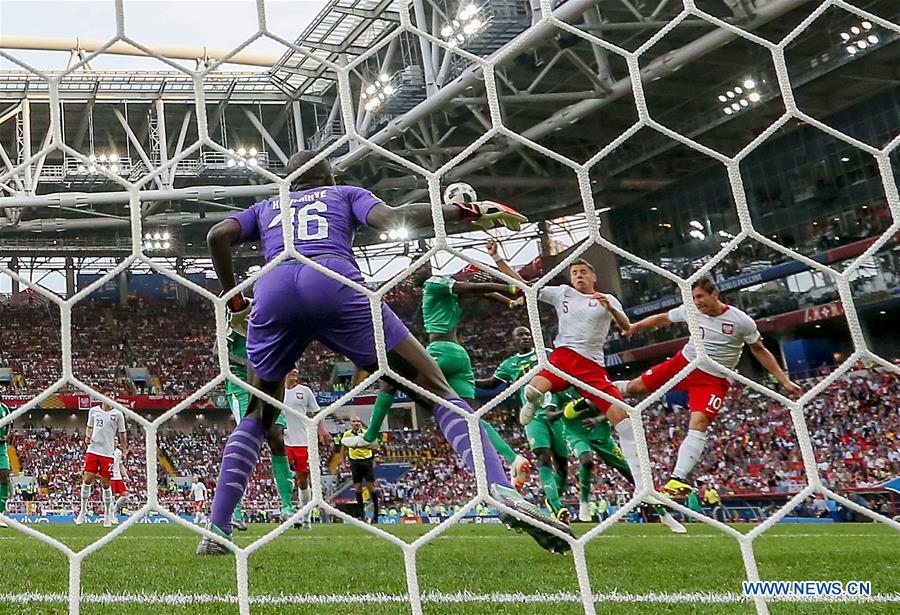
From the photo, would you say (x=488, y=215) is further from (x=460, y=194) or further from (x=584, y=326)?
(x=584, y=326)

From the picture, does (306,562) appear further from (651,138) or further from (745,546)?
(651,138)

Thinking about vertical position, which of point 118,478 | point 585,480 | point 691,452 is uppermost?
point 118,478

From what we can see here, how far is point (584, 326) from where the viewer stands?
12.5 ft

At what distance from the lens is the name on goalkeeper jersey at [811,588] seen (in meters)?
1.76

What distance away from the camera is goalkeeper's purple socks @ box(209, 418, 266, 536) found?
2.33 metres

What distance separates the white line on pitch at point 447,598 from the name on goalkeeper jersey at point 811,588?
5cm

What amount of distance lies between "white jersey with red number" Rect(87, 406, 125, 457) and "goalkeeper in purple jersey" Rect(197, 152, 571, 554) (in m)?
4.57

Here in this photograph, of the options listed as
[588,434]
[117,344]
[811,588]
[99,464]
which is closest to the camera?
[811,588]

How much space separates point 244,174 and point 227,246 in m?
13.0

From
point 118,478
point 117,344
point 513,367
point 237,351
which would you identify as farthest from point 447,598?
point 117,344

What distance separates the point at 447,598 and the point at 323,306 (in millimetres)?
866

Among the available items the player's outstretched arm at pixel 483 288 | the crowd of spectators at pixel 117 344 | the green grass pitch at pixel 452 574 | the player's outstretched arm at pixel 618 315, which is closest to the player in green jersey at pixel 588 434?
the player's outstretched arm at pixel 618 315

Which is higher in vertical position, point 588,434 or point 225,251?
point 225,251

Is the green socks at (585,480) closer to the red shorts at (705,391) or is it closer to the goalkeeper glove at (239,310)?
the red shorts at (705,391)
